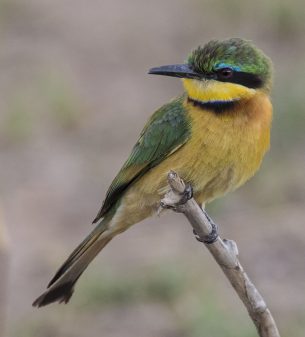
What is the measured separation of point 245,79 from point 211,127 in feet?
0.55

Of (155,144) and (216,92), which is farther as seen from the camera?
(155,144)

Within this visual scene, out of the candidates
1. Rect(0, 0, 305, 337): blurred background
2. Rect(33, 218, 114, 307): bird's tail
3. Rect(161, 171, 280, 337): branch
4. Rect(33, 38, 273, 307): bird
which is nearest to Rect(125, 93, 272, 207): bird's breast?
Rect(33, 38, 273, 307): bird

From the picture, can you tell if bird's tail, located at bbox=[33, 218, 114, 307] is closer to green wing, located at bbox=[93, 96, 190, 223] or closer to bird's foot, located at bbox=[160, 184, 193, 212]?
green wing, located at bbox=[93, 96, 190, 223]

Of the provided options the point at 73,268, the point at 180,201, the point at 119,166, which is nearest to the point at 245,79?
the point at 180,201

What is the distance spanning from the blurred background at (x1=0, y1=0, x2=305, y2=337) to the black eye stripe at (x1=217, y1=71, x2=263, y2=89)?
1277 mm

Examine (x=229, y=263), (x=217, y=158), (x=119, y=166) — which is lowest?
(x=119, y=166)

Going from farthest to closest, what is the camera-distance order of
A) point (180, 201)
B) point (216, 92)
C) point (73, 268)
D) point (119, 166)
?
point (119, 166) → point (73, 268) → point (216, 92) → point (180, 201)

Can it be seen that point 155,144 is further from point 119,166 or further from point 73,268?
point 119,166

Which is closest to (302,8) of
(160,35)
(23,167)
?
(160,35)

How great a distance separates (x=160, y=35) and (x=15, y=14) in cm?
84

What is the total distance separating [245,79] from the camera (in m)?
3.18

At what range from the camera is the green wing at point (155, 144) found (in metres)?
3.24

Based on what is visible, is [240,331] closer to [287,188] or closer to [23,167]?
[287,188]

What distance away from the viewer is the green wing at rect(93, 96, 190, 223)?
324 centimetres
